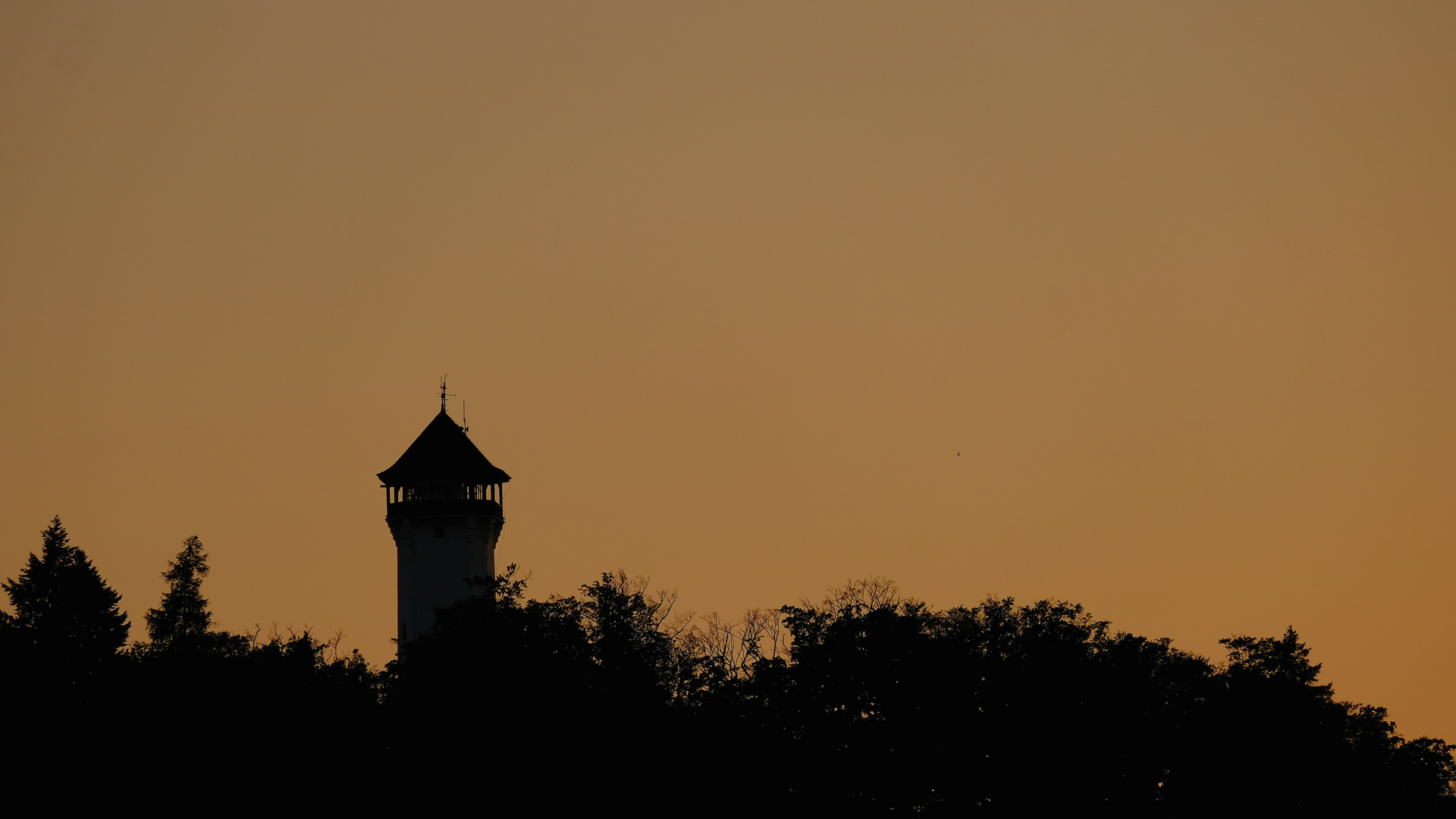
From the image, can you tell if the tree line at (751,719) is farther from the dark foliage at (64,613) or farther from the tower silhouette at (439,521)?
the tower silhouette at (439,521)

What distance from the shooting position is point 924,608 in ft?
206

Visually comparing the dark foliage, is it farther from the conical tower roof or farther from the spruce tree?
the conical tower roof

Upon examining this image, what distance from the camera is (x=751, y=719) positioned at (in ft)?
187

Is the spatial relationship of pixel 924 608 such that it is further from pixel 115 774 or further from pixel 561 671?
pixel 115 774

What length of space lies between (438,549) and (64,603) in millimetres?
16744

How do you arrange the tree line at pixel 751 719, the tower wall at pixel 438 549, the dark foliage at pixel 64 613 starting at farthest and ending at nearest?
the tower wall at pixel 438 549 < the dark foliage at pixel 64 613 < the tree line at pixel 751 719

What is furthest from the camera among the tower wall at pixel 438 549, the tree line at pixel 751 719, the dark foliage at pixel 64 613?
the tower wall at pixel 438 549

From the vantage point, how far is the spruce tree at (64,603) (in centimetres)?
7625

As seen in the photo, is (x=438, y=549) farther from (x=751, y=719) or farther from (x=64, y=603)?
(x=751, y=719)

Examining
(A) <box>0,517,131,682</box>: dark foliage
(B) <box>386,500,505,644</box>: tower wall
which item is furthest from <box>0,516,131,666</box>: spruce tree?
(B) <box>386,500,505,644</box>: tower wall

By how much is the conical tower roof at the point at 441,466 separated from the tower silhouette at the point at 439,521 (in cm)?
4

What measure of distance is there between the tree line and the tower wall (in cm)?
1832

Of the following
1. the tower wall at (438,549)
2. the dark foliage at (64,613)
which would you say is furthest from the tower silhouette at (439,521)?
the dark foliage at (64,613)

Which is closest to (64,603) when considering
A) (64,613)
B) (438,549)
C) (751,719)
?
(64,613)
